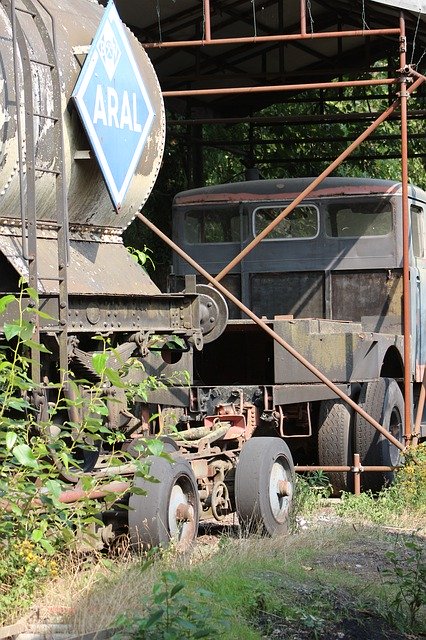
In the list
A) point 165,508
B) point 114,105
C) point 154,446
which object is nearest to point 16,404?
point 154,446

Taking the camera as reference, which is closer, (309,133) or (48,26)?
(48,26)

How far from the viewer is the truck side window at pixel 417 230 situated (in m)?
13.3

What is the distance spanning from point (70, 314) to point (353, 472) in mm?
4393

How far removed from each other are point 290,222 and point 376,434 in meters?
2.97

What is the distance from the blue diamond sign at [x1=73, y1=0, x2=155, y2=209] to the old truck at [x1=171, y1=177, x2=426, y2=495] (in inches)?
114

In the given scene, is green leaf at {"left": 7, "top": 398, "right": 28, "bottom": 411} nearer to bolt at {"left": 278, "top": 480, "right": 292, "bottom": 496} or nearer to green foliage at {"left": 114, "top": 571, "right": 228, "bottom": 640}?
green foliage at {"left": 114, "top": 571, "right": 228, "bottom": 640}

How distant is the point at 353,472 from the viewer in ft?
36.2

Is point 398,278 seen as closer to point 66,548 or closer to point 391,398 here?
point 391,398

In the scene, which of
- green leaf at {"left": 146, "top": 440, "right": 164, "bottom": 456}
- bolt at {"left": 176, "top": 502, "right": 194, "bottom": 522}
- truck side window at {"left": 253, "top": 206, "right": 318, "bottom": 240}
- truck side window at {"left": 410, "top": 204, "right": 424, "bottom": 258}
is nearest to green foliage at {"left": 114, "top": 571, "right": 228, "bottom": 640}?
green leaf at {"left": 146, "top": 440, "right": 164, "bottom": 456}

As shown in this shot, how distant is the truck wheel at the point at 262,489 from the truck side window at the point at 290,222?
4267 millimetres

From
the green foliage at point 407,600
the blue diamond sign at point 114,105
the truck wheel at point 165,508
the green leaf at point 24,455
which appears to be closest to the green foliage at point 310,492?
the truck wheel at point 165,508

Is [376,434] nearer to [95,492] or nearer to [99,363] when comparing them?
[95,492]

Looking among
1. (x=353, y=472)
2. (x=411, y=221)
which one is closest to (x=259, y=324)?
(x=353, y=472)

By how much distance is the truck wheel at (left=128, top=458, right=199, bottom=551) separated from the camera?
7.62m
